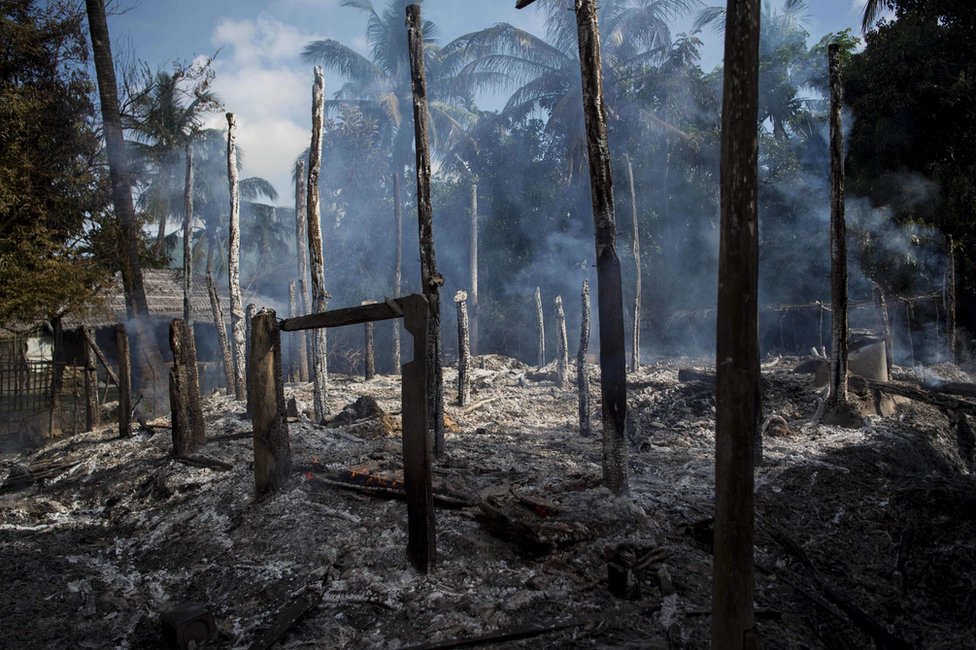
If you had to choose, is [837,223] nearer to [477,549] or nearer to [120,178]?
[477,549]

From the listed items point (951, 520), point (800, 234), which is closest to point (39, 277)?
point (951, 520)

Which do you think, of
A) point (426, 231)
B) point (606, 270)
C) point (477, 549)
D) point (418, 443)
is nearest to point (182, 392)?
point (426, 231)

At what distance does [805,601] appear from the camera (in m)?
4.92

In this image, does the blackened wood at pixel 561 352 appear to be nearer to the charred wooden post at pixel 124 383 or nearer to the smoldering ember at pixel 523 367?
the smoldering ember at pixel 523 367

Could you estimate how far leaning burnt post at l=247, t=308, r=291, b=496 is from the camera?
266 inches

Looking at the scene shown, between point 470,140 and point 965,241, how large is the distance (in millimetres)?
18060

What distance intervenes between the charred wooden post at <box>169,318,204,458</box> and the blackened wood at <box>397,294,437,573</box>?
4954 millimetres

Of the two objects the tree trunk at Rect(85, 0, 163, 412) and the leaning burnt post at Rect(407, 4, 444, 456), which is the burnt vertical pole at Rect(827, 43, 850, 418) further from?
the tree trunk at Rect(85, 0, 163, 412)

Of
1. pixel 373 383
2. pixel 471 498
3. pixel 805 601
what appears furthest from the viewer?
pixel 373 383

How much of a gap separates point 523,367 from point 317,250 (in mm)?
11477

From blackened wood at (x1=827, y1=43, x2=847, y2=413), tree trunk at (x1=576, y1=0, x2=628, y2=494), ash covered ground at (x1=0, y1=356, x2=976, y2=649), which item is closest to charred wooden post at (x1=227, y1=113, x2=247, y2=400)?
ash covered ground at (x1=0, y1=356, x2=976, y2=649)

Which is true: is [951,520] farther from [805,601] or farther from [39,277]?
[39,277]

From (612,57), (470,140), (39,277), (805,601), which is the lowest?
(805,601)

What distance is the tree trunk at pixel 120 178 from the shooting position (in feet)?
44.2
